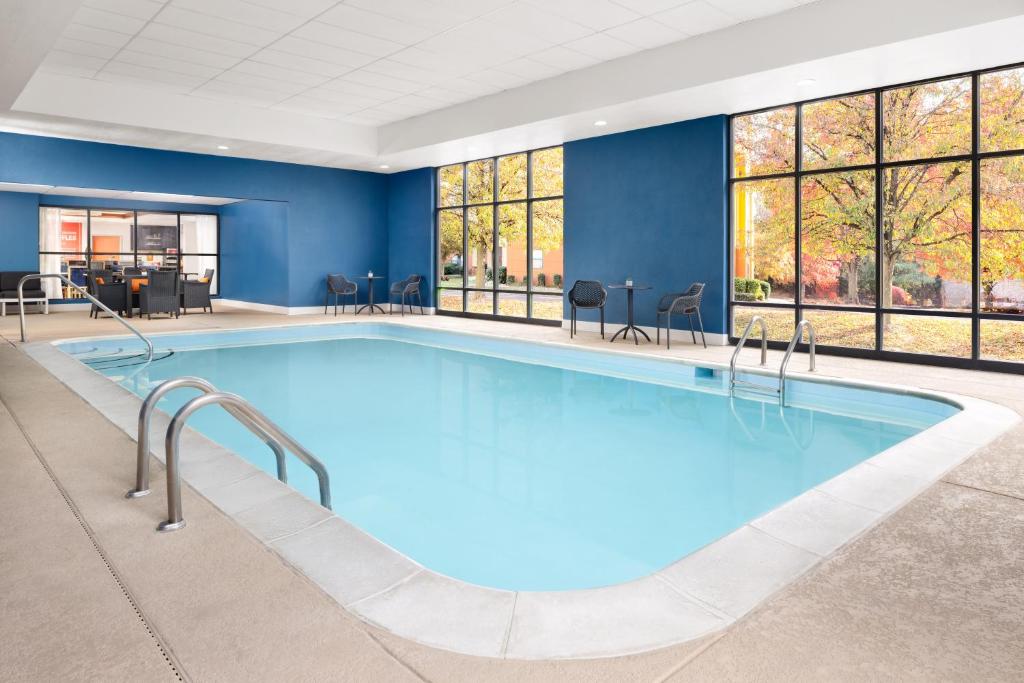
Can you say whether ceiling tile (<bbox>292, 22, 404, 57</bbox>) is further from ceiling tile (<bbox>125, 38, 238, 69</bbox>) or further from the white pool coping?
the white pool coping

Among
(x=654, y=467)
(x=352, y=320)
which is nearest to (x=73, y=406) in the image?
(x=654, y=467)

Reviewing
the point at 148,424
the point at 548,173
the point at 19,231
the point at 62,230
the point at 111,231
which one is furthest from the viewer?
the point at 111,231

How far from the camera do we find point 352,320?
1194cm

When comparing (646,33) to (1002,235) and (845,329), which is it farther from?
(1002,235)

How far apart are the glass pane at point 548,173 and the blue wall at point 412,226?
263 cm

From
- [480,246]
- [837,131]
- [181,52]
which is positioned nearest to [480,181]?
[480,246]

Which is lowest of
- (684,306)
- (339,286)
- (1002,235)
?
(684,306)

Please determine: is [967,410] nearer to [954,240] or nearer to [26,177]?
[954,240]

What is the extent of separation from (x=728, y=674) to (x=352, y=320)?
10850mm

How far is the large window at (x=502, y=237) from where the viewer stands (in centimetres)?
1124

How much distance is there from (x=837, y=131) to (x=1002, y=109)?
Answer: 1566 mm

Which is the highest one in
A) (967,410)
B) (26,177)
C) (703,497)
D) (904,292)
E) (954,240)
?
(26,177)

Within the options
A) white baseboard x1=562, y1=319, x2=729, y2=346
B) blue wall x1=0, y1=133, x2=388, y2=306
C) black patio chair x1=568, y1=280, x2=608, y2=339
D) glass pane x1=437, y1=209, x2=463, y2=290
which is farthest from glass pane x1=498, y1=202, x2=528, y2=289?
blue wall x1=0, y1=133, x2=388, y2=306

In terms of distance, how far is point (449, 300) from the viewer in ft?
43.4
